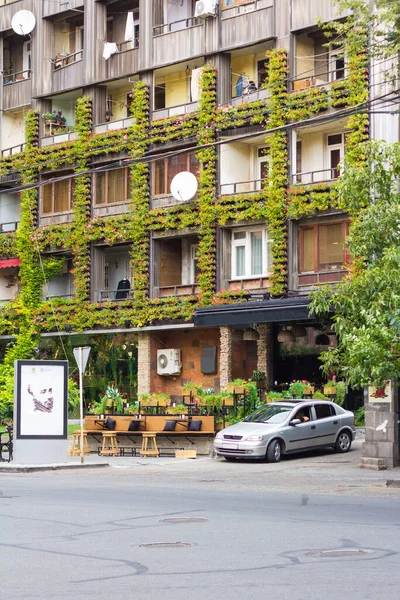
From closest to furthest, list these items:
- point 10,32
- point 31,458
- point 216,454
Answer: point 31,458 → point 216,454 → point 10,32

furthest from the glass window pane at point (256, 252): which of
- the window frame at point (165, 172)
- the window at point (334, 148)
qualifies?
the window frame at point (165, 172)

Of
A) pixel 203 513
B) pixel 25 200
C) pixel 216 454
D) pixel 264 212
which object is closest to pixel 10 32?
pixel 25 200

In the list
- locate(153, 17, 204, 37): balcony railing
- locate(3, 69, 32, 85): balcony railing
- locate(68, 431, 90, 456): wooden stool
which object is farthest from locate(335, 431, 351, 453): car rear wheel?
locate(3, 69, 32, 85): balcony railing

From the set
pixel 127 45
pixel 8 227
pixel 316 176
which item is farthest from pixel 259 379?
pixel 8 227

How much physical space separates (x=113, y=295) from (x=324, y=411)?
1854 cm

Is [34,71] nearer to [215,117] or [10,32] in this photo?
→ [10,32]

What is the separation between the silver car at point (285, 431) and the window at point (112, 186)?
18241 mm

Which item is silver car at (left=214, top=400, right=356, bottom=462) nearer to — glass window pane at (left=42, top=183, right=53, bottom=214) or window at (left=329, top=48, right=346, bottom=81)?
window at (left=329, top=48, right=346, bottom=81)

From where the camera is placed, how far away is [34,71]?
164 ft

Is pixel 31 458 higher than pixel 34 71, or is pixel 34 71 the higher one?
pixel 34 71

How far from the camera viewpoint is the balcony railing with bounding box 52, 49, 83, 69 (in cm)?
4928

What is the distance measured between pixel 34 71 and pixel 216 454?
25.8 meters

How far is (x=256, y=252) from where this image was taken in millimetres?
41469

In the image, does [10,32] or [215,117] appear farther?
[10,32]
